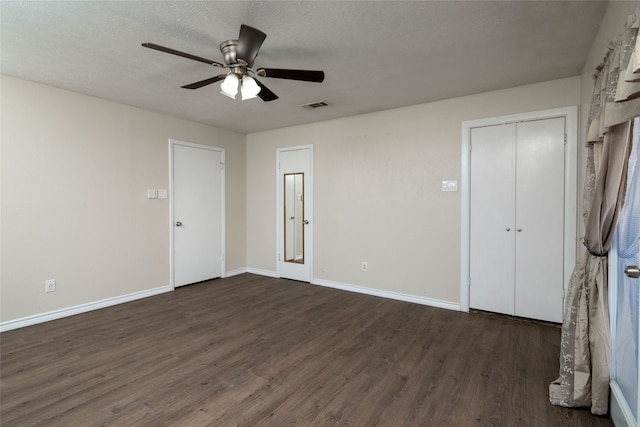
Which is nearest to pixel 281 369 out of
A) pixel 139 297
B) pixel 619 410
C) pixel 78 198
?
pixel 619 410

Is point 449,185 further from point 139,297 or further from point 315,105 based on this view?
point 139,297

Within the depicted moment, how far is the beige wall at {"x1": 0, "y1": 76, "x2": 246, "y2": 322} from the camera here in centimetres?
308

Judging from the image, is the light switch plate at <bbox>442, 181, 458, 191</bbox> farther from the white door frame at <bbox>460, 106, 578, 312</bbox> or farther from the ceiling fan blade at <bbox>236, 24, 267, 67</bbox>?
the ceiling fan blade at <bbox>236, 24, 267, 67</bbox>

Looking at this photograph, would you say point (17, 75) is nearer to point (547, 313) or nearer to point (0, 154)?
point (0, 154)

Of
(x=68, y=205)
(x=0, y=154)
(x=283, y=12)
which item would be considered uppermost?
(x=283, y=12)

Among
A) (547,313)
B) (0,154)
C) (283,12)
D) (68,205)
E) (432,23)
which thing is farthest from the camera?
(68,205)

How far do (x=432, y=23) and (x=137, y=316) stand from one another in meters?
4.07

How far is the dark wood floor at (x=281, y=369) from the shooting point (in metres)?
1.86

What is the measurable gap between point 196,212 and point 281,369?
10.4 feet

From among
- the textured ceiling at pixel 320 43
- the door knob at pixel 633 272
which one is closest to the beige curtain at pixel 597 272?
the door knob at pixel 633 272

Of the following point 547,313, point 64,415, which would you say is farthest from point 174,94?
point 547,313

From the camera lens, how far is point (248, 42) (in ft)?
6.41

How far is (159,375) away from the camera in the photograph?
7.47 ft

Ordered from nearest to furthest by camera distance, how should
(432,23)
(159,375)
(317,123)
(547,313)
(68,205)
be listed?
(432,23) → (159,375) → (547,313) → (68,205) → (317,123)
